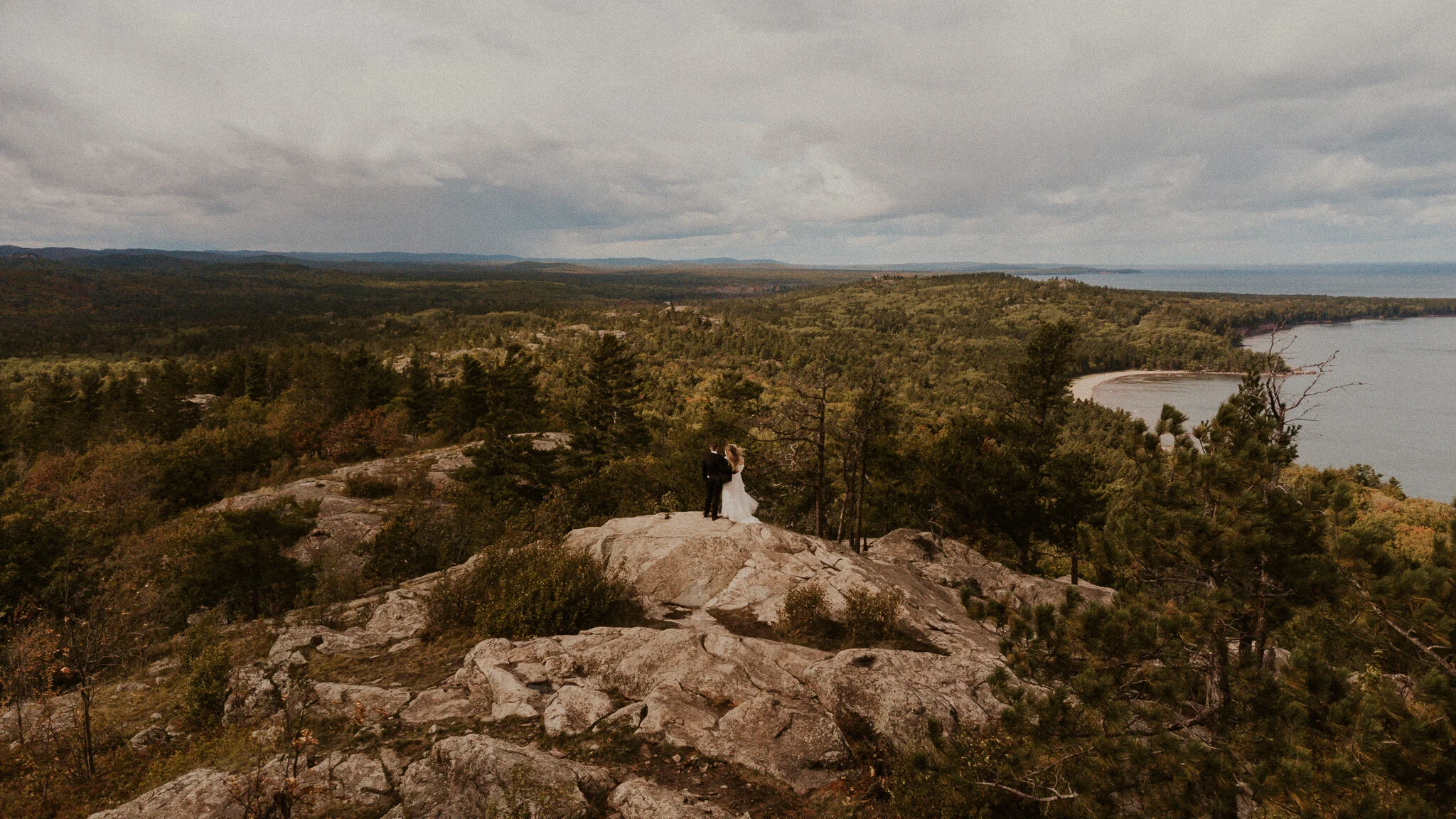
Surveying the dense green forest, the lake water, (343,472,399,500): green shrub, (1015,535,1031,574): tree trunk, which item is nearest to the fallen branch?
the dense green forest

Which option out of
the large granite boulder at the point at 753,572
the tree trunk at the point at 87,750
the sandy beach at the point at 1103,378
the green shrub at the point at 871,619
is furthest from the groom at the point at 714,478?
the sandy beach at the point at 1103,378

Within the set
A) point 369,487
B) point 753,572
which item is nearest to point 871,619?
point 753,572

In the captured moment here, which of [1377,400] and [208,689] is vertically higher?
[208,689]

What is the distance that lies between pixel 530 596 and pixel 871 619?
646cm

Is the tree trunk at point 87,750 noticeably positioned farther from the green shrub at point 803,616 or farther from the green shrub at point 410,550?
the green shrub at point 803,616

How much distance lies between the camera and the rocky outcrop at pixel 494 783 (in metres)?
5.82

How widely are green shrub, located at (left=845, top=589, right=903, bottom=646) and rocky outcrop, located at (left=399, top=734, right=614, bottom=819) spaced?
5462 millimetres

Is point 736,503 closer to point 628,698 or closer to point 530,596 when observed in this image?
point 530,596

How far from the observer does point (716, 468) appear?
15.5 meters

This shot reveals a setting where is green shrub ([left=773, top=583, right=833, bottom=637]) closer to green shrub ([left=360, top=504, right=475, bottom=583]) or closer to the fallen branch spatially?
the fallen branch

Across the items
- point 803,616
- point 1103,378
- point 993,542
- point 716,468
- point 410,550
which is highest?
point 716,468

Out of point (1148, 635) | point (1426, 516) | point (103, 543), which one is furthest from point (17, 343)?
point (1426, 516)

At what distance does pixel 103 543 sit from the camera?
24656 millimetres

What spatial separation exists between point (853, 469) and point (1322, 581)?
65.5ft
